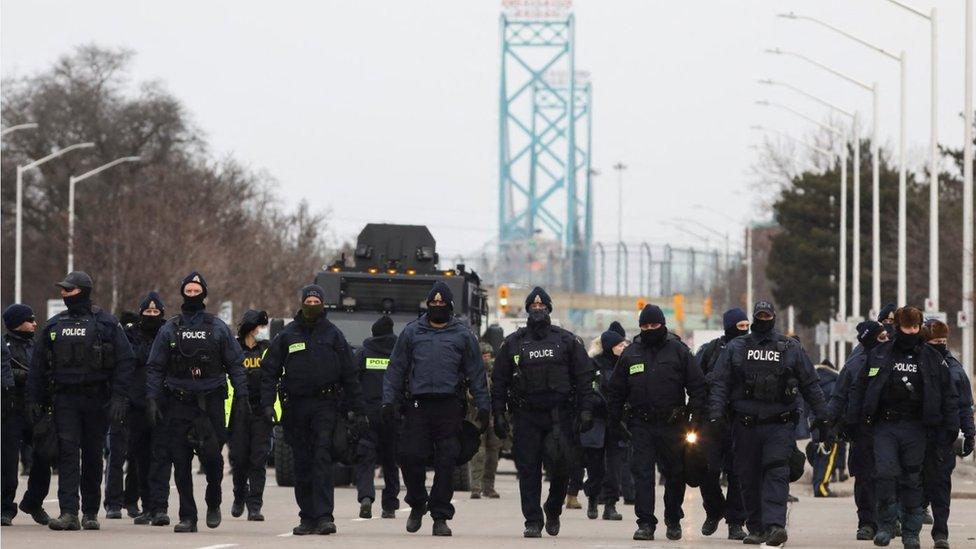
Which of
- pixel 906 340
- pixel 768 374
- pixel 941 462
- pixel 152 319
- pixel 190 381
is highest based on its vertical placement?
pixel 152 319

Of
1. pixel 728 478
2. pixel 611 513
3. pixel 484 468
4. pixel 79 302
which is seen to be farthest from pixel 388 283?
pixel 728 478

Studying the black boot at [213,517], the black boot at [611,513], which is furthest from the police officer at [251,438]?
the black boot at [611,513]

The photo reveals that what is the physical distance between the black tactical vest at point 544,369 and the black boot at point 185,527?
2.80 meters

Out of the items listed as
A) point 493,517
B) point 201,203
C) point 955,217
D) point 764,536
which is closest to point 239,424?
point 493,517

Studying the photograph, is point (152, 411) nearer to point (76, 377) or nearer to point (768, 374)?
point (76, 377)

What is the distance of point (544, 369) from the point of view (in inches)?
737

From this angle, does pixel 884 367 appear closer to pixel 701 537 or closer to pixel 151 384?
pixel 701 537

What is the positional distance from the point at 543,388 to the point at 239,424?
11.3 ft

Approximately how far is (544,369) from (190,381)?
285 centimetres

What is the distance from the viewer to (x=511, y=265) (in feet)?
446

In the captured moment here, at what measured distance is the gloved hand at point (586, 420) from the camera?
60.5ft

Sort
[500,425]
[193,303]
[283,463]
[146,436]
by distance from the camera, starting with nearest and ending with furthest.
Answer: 1. [500,425]
2. [193,303]
3. [146,436]
4. [283,463]

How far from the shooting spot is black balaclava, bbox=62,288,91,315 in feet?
62.4

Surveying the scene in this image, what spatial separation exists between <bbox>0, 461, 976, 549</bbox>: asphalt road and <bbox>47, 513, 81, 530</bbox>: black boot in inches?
4.3
